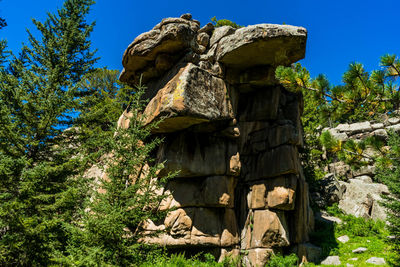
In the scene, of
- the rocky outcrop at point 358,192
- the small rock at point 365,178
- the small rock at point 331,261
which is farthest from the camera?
the small rock at point 365,178

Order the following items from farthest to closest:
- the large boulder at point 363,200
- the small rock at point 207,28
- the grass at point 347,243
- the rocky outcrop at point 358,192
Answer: the rocky outcrop at point 358,192 < the large boulder at point 363,200 < the small rock at point 207,28 < the grass at point 347,243

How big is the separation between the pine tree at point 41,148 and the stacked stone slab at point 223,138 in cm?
369

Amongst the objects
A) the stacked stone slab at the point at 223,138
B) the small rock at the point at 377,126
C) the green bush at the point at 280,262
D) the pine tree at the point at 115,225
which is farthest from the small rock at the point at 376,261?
the small rock at the point at 377,126

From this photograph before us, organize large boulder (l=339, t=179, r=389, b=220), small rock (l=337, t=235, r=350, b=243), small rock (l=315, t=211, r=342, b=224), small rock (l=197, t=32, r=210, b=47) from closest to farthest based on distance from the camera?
small rock (l=337, t=235, r=350, b=243)
small rock (l=197, t=32, r=210, b=47)
small rock (l=315, t=211, r=342, b=224)
large boulder (l=339, t=179, r=389, b=220)

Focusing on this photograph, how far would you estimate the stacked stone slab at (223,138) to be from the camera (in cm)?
1202

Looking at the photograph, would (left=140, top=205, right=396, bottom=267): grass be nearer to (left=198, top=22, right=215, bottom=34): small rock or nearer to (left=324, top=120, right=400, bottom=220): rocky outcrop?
(left=324, top=120, right=400, bottom=220): rocky outcrop

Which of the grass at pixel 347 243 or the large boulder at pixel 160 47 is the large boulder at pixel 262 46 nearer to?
the large boulder at pixel 160 47

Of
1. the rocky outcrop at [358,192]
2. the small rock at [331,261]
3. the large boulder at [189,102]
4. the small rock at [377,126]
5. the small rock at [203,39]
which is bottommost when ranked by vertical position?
the small rock at [331,261]

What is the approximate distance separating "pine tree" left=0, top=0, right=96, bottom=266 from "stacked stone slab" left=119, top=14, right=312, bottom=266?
3.69 metres

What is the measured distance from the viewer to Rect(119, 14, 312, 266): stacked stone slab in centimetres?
1202

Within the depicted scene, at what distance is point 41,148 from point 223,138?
28.0 ft

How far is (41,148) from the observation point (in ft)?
27.7

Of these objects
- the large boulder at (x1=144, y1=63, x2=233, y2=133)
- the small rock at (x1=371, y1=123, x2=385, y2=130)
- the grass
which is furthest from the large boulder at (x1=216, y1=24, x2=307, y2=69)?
the small rock at (x1=371, y1=123, x2=385, y2=130)

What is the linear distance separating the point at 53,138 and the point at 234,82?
9705mm
